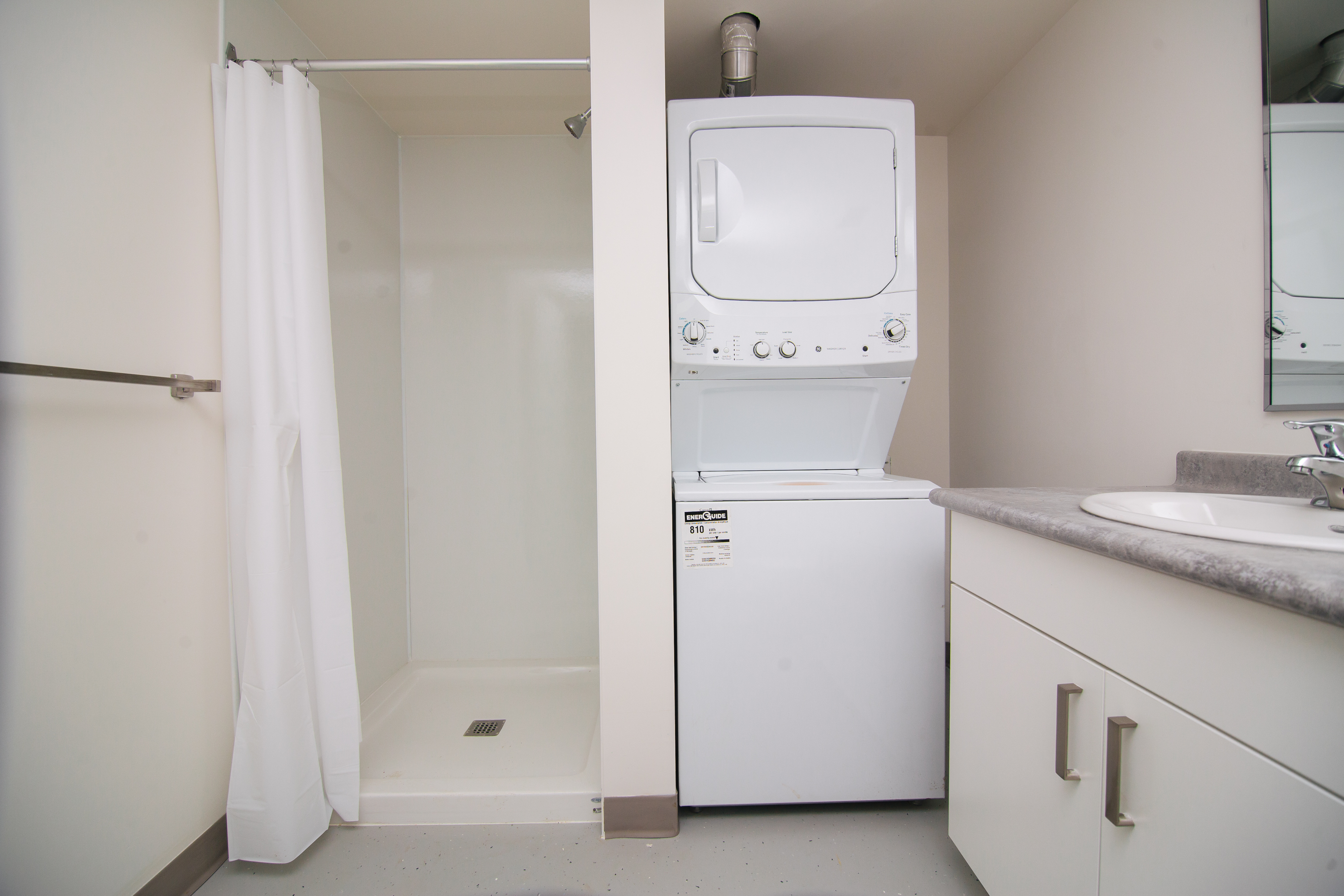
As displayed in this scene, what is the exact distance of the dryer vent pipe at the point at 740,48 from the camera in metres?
1.63

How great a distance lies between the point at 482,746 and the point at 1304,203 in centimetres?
248

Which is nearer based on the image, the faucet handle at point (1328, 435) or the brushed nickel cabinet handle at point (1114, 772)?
the brushed nickel cabinet handle at point (1114, 772)

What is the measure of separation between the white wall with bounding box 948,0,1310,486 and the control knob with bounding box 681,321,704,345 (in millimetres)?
1175

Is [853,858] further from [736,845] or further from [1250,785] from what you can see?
[1250,785]

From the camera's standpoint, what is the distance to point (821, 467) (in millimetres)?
1782

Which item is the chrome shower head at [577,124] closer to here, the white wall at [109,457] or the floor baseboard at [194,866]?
the white wall at [109,457]

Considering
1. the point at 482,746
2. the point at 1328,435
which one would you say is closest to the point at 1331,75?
the point at 1328,435

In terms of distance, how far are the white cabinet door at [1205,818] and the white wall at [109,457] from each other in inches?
69.6

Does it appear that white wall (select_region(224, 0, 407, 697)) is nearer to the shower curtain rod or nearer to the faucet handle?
the shower curtain rod

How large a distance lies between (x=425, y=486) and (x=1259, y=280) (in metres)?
2.67

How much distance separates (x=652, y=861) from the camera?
132 cm

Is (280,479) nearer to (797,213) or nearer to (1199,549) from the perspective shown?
(797,213)

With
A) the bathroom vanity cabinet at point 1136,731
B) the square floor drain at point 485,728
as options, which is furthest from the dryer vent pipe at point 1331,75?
the square floor drain at point 485,728

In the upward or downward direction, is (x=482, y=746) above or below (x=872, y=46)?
below
